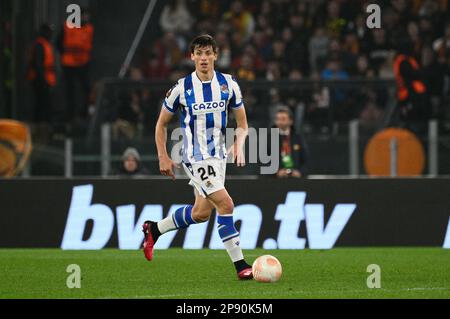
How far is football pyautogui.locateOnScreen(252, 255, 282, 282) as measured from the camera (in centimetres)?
986

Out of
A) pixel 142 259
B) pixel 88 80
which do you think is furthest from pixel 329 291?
pixel 88 80

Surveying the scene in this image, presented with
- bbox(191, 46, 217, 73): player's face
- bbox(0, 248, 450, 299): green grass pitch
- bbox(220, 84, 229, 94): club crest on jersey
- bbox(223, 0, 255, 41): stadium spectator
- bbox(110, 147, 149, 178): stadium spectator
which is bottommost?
bbox(0, 248, 450, 299): green grass pitch

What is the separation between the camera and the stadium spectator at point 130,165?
1504 centimetres

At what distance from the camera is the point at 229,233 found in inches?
401

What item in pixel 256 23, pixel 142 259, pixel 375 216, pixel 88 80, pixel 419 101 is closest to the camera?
pixel 142 259

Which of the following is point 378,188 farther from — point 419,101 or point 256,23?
point 256,23

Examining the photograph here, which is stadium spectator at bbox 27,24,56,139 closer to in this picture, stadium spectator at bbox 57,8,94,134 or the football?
stadium spectator at bbox 57,8,94,134

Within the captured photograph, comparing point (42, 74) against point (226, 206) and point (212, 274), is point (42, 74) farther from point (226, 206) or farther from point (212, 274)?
point (226, 206)

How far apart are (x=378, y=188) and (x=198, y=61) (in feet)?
15.2

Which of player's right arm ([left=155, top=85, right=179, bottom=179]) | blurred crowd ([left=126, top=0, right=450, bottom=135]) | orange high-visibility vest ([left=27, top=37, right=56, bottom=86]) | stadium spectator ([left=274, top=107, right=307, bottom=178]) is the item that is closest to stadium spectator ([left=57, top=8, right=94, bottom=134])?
orange high-visibility vest ([left=27, top=37, right=56, bottom=86])

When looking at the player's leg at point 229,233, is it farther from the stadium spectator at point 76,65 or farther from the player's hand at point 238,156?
the stadium spectator at point 76,65

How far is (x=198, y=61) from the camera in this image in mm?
10188

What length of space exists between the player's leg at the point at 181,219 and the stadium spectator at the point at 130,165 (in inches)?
159

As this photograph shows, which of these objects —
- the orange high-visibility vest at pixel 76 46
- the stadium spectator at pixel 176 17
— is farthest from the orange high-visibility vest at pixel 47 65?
the stadium spectator at pixel 176 17
